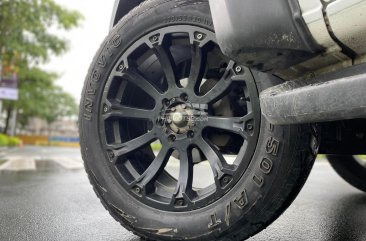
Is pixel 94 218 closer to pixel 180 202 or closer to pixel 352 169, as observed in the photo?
pixel 180 202

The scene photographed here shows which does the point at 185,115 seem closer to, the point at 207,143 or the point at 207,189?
the point at 207,143

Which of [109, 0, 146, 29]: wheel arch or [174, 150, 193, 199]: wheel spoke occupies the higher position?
[109, 0, 146, 29]: wheel arch

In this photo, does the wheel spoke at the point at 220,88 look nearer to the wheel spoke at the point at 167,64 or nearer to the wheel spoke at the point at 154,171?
the wheel spoke at the point at 167,64

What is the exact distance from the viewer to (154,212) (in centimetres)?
176

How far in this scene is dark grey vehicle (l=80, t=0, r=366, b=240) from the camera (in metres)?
1.19

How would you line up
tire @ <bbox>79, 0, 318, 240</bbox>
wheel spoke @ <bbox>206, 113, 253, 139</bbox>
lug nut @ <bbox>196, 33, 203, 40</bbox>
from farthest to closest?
lug nut @ <bbox>196, 33, 203, 40</bbox> < wheel spoke @ <bbox>206, 113, 253, 139</bbox> < tire @ <bbox>79, 0, 318, 240</bbox>

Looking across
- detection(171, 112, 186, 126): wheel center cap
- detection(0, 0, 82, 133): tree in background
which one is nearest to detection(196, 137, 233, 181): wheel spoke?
detection(171, 112, 186, 126): wheel center cap

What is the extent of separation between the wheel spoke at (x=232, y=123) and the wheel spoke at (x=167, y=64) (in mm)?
289

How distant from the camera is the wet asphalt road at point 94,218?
219cm

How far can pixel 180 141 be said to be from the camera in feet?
5.92

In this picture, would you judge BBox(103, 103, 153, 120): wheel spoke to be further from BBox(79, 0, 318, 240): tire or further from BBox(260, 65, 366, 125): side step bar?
BBox(260, 65, 366, 125): side step bar

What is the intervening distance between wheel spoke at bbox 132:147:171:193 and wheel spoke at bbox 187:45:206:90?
35 centimetres

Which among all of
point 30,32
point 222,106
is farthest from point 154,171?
point 30,32

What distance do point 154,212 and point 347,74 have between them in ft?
3.47
